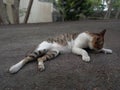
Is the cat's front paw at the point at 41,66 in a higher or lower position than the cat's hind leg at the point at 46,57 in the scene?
lower

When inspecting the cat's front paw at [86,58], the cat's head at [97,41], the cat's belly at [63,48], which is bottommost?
the cat's front paw at [86,58]

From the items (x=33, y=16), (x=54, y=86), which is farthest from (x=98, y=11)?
(x=54, y=86)

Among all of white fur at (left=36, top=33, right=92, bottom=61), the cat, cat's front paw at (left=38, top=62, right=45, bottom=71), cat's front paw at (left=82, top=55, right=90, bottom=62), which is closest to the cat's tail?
the cat

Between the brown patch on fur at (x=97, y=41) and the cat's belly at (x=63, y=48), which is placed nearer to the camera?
the brown patch on fur at (x=97, y=41)

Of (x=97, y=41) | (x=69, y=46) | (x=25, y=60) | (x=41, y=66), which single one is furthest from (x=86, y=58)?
(x=25, y=60)

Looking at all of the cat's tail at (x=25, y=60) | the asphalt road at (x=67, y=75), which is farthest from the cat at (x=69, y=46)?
the asphalt road at (x=67, y=75)

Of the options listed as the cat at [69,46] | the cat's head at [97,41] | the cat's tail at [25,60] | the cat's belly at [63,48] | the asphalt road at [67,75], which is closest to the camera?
the asphalt road at [67,75]

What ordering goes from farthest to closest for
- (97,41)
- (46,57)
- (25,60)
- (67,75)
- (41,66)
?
(97,41) → (46,57) → (25,60) → (41,66) → (67,75)

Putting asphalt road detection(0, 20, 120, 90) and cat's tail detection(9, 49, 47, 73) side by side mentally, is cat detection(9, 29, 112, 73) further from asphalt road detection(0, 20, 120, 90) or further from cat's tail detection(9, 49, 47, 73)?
asphalt road detection(0, 20, 120, 90)

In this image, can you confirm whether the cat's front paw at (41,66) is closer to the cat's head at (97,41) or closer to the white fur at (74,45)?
the white fur at (74,45)

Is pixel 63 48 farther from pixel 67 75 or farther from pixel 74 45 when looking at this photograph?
pixel 67 75

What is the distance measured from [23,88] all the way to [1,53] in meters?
1.64

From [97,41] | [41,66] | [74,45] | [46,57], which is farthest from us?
[74,45]

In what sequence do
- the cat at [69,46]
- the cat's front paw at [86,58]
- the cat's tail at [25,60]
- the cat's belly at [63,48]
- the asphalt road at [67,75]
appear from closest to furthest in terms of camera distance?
the asphalt road at [67,75]
the cat's tail at [25,60]
the cat's front paw at [86,58]
the cat at [69,46]
the cat's belly at [63,48]
